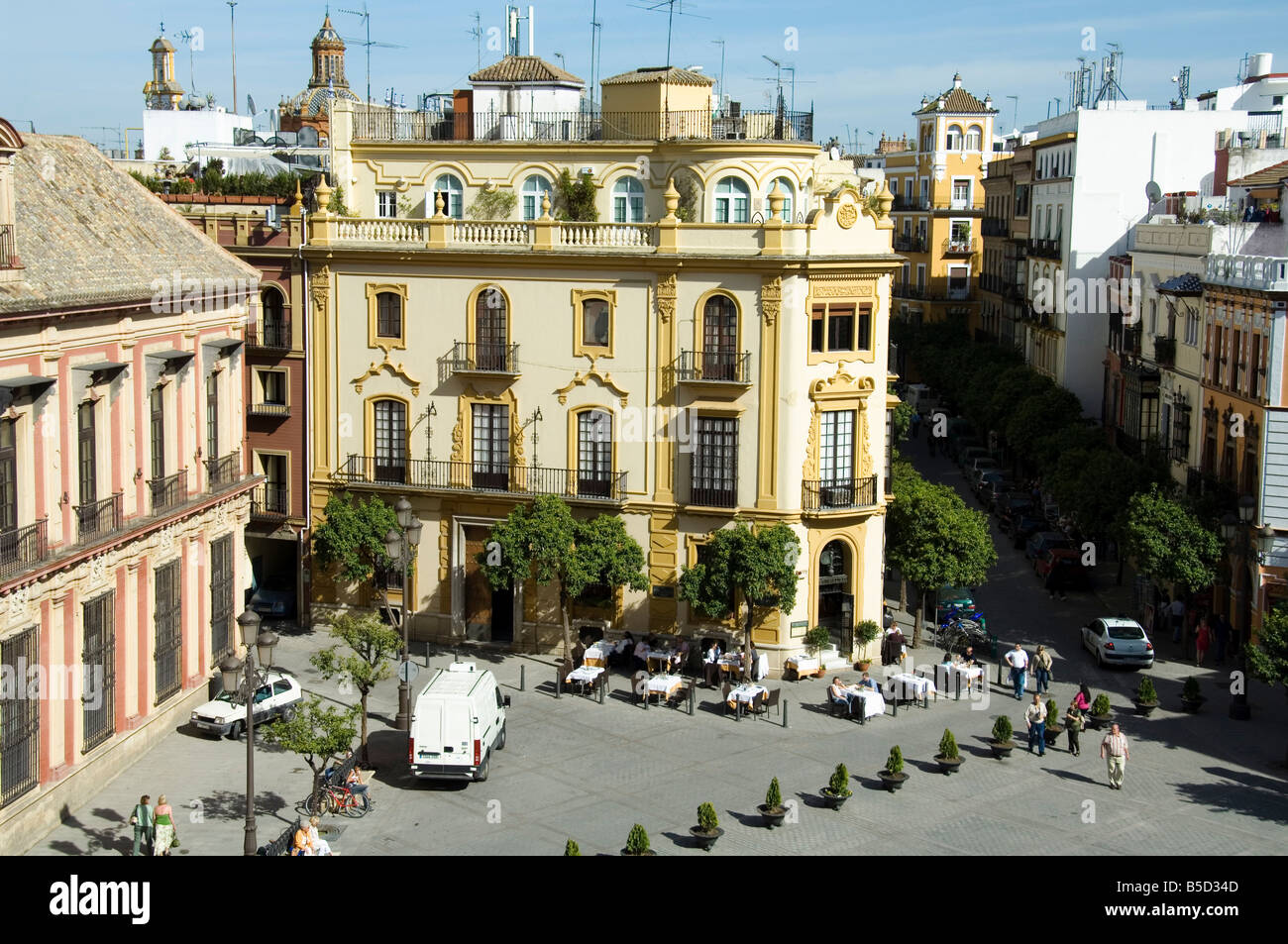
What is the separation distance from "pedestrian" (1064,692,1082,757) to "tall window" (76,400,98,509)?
71.7 ft

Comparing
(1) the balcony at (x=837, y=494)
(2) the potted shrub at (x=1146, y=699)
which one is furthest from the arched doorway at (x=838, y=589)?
(2) the potted shrub at (x=1146, y=699)

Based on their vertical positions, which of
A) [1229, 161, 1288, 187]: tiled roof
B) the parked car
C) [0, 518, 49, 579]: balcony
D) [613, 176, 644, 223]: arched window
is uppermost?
[1229, 161, 1288, 187]: tiled roof

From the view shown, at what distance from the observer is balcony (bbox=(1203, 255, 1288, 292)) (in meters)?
43.3

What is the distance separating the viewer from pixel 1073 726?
36688mm

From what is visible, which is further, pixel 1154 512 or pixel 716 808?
pixel 1154 512

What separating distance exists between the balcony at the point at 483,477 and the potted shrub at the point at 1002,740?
12.8 meters

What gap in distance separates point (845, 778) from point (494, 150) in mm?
24315

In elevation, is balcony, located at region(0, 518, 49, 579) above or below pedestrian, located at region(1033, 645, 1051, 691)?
above

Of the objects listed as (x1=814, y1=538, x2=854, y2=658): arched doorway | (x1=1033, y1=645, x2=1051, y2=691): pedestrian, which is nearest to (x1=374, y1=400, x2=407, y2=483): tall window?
(x1=814, y1=538, x2=854, y2=658): arched doorway

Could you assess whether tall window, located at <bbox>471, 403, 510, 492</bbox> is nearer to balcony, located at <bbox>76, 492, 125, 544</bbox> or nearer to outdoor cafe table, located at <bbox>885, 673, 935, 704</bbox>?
outdoor cafe table, located at <bbox>885, 673, 935, 704</bbox>

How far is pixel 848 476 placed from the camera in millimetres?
44375

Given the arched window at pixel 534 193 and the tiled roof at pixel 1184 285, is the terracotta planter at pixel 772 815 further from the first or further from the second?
the tiled roof at pixel 1184 285

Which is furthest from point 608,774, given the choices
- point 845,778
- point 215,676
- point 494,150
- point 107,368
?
point 494,150

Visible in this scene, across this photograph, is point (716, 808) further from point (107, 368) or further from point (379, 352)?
point (379, 352)
